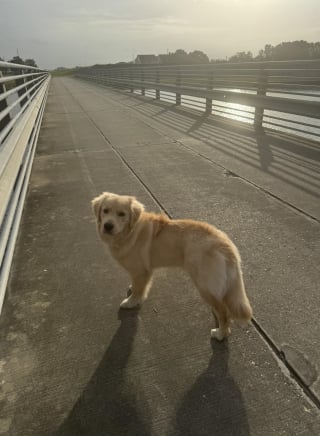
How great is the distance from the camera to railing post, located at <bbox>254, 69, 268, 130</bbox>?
9.66 metres

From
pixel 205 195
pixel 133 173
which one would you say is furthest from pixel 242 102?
pixel 205 195

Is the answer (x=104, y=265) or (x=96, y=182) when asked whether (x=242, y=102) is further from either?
(x=104, y=265)

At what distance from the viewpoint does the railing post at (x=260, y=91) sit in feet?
31.7

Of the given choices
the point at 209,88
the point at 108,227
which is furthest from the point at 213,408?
the point at 209,88

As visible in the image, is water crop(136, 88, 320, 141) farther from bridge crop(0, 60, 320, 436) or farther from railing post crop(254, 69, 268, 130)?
bridge crop(0, 60, 320, 436)

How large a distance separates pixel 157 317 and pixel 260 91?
8.52 metres

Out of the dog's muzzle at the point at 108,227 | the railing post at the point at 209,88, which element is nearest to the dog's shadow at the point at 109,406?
the dog's muzzle at the point at 108,227

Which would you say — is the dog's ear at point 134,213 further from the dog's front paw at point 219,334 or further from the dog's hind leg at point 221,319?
the dog's front paw at point 219,334

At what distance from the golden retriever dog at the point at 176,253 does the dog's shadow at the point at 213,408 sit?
1.24 ft

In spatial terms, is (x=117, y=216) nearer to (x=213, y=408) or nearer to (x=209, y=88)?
(x=213, y=408)

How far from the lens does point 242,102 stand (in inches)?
400

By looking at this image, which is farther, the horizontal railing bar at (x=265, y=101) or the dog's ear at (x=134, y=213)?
the horizontal railing bar at (x=265, y=101)

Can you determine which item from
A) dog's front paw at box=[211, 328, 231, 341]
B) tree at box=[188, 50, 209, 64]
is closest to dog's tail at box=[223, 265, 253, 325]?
dog's front paw at box=[211, 328, 231, 341]

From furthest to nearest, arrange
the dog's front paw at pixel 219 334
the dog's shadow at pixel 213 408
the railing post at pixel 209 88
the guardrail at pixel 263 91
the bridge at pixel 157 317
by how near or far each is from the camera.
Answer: the railing post at pixel 209 88
the guardrail at pixel 263 91
the dog's front paw at pixel 219 334
the bridge at pixel 157 317
the dog's shadow at pixel 213 408
